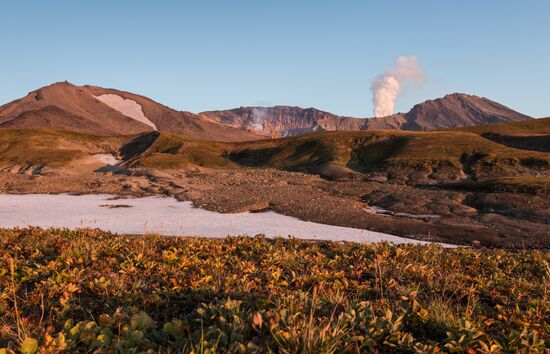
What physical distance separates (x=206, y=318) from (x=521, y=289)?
763cm

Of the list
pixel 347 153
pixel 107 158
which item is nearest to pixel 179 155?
pixel 107 158

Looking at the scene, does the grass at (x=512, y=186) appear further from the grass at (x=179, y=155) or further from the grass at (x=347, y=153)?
the grass at (x=179, y=155)

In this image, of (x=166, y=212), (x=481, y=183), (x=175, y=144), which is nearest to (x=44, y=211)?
(x=166, y=212)

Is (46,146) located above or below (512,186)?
above

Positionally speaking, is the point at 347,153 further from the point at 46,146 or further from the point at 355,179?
the point at 46,146

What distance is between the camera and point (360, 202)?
40.3 metres

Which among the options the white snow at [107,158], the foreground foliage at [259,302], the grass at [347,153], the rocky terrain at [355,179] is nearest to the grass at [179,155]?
the grass at [347,153]

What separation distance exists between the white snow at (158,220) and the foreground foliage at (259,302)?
1208 cm

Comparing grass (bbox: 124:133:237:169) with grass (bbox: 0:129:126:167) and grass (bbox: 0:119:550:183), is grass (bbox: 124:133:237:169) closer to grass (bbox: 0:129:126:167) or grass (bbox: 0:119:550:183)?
grass (bbox: 0:119:550:183)

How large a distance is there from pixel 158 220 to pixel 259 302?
2482 centimetres

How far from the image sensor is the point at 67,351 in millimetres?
4996

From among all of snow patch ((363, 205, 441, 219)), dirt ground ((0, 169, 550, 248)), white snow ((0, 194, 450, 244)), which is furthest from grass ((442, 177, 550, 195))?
white snow ((0, 194, 450, 244))

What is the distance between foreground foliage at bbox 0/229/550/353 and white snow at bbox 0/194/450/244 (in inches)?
476

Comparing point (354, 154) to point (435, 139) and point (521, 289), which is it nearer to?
point (435, 139)
